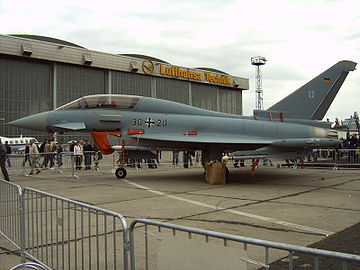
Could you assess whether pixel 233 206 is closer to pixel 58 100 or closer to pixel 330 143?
pixel 330 143

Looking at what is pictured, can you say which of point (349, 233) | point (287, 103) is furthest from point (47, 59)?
point (349, 233)

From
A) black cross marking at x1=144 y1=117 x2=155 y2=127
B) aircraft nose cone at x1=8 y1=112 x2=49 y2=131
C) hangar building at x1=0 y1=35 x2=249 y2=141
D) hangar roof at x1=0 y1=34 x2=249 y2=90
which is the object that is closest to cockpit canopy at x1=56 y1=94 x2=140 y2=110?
black cross marking at x1=144 y1=117 x2=155 y2=127

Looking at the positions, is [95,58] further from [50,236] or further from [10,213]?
[50,236]

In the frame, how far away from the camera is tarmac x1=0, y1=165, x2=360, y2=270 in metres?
5.43

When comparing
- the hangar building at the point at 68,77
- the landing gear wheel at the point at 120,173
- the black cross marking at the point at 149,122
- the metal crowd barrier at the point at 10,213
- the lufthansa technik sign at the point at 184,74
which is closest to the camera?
the metal crowd barrier at the point at 10,213

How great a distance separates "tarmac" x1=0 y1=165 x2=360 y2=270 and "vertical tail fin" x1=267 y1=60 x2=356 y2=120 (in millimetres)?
2699

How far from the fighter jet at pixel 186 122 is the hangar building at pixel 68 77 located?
19.9 m

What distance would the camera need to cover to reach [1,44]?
39.1 m

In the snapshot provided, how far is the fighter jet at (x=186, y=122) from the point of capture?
12789mm

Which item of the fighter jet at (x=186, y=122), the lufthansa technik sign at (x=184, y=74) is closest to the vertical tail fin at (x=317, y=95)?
the fighter jet at (x=186, y=122)

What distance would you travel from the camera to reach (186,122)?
→ 1313 cm

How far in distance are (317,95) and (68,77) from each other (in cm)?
3853

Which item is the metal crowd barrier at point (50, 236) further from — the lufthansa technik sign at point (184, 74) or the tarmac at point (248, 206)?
the lufthansa technik sign at point (184, 74)

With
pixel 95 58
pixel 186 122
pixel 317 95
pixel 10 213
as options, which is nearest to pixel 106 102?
pixel 186 122
